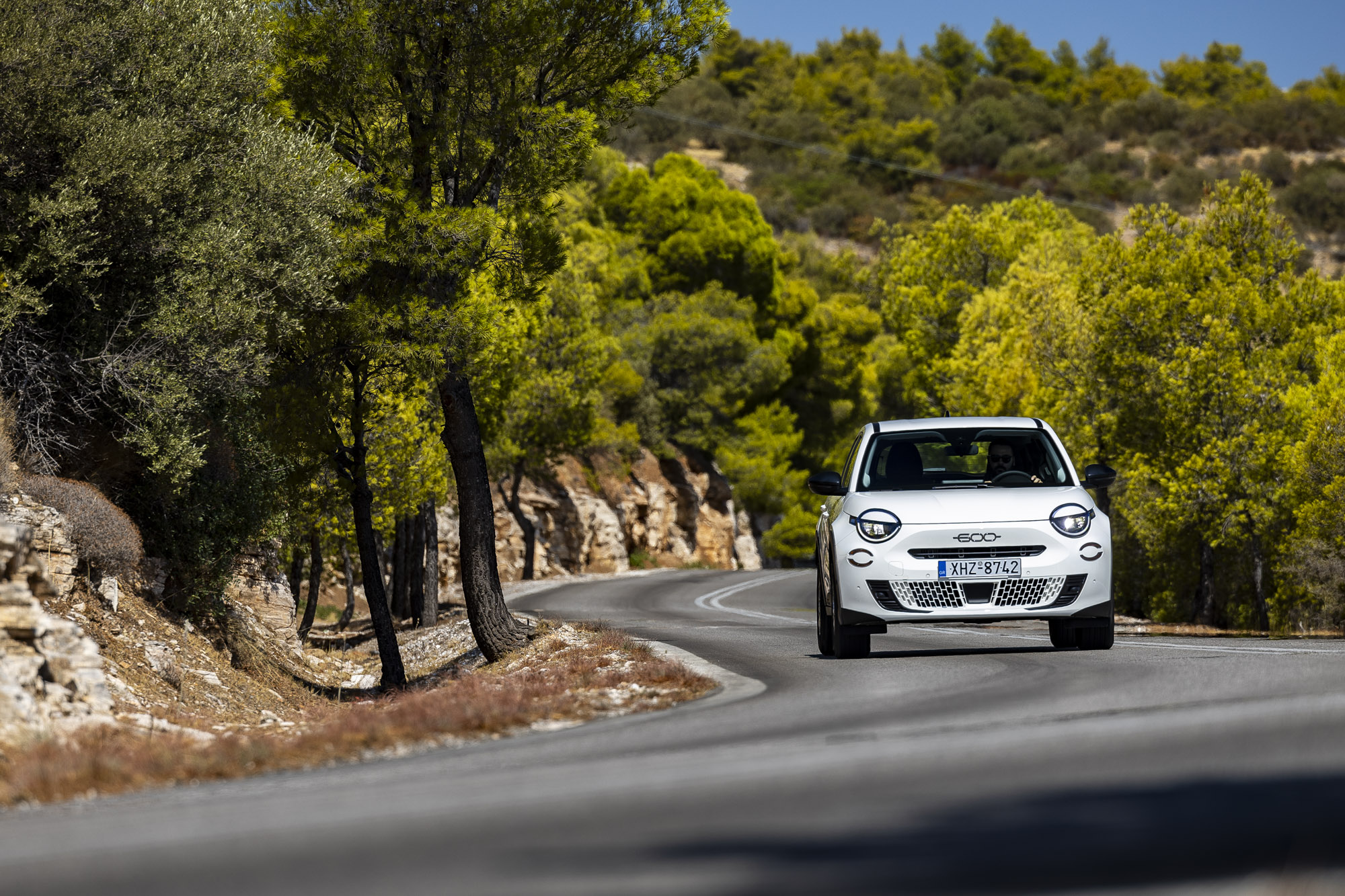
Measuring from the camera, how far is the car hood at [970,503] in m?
11.0

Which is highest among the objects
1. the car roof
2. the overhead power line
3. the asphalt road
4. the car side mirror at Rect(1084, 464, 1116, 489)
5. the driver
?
the overhead power line

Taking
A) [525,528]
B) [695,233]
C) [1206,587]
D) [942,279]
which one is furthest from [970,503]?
[695,233]

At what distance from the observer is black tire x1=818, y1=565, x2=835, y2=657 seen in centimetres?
1224

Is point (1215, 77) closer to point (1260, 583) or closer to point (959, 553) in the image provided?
point (1260, 583)

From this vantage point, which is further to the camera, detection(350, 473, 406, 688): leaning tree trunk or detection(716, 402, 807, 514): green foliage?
detection(716, 402, 807, 514): green foliage

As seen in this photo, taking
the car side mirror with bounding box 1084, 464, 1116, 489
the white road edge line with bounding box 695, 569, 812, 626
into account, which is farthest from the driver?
the white road edge line with bounding box 695, 569, 812, 626

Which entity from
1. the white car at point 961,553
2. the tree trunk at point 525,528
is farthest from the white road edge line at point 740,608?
the white car at point 961,553

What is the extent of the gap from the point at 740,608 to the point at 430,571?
7.16 meters

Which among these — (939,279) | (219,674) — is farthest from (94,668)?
(939,279)

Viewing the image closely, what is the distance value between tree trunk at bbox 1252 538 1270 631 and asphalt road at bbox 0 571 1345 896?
2380cm

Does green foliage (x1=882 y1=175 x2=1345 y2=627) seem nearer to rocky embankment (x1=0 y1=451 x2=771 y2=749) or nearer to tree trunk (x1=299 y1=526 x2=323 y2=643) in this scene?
rocky embankment (x1=0 y1=451 x2=771 y2=749)

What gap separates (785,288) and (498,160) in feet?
146

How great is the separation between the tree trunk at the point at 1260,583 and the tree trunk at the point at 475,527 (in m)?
19.7

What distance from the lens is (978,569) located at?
35.9 ft
